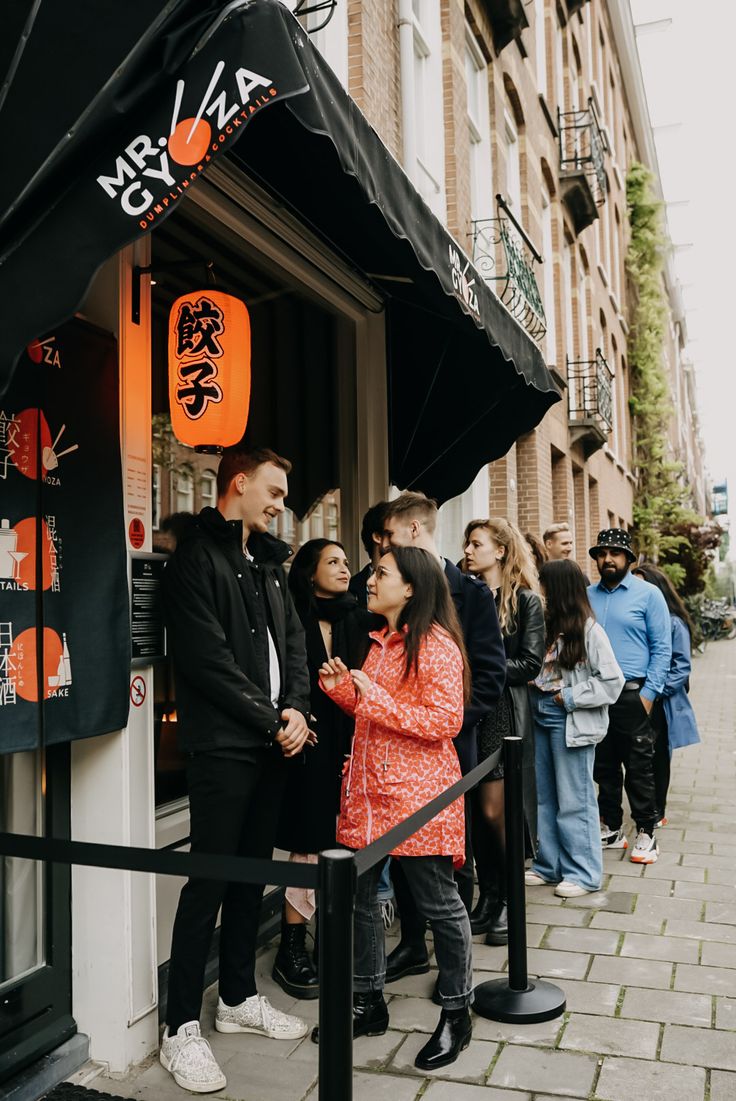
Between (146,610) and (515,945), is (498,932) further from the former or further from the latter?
(146,610)

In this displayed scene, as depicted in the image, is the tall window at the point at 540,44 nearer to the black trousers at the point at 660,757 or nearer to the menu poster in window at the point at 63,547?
the black trousers at the point at 660,757

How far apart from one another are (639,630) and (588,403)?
1052 cm

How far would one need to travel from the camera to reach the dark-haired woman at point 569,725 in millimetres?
5492

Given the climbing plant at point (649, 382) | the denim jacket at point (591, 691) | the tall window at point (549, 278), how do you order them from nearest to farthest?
the denim jacket at point (591, 691), the tall window at point (549, 278), the climbing plant at point (649, 382)

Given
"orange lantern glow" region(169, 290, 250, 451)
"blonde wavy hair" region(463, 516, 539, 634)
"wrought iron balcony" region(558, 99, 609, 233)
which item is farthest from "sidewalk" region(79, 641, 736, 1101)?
"wrought iron balcony" region(558, 99, 609, 233)

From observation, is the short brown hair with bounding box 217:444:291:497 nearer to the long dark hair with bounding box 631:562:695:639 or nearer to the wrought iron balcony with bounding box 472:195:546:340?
the long dark hair with bounding box 631:562:695:639

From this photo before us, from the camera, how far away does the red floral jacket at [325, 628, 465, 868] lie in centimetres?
342

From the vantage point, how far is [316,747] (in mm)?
4266

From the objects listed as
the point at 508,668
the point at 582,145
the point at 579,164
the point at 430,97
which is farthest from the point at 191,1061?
the point at 582,145

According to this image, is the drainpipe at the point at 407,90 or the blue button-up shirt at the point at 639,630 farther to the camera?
the drainpipe at the point at 407,90

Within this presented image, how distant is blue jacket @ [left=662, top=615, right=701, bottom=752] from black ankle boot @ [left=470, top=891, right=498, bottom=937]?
2548mm

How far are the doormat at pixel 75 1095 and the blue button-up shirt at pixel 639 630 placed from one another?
163 inches

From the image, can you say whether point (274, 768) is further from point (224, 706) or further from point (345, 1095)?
point (345, 1095)

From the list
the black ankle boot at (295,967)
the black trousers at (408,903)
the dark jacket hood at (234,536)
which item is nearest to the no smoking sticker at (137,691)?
the dark jacket hood at (234,536)
